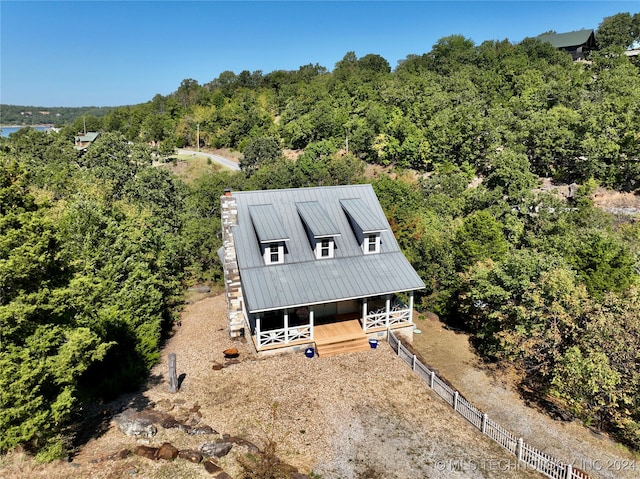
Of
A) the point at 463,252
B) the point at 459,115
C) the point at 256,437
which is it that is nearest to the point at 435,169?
the point at 459,115

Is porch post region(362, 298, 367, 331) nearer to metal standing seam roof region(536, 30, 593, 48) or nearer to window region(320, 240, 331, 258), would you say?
window region(320, 240, 331, 258)

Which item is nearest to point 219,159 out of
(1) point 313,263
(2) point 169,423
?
(1) point 313,263

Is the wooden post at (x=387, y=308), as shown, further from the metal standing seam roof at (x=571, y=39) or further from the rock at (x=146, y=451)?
the metal standing seam roof at (x=571, y=39)

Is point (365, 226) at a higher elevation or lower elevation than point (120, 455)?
higher

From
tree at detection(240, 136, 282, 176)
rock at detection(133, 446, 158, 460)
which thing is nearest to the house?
rock at detection(133, 446, 158, 460)

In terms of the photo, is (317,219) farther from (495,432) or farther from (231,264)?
(495,432)

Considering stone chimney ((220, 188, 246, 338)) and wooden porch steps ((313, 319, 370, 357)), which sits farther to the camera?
stone chimney ((220, 188, 246, 338))

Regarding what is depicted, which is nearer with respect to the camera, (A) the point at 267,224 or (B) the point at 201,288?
(A) the point at 267,224
